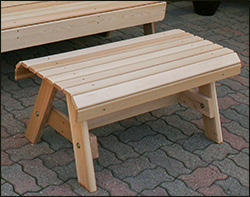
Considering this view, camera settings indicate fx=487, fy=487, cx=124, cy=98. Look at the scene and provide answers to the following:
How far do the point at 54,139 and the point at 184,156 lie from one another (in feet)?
2.68

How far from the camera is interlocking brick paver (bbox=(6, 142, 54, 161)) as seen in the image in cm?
288

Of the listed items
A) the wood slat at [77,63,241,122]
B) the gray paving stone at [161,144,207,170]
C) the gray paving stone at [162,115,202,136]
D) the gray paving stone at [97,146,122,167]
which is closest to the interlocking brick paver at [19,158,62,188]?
the gray paving stone at [97,146,122,167]

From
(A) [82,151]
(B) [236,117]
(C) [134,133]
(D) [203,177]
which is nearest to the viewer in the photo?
(A) [82,151]

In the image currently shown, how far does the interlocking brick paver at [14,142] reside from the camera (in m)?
2.97

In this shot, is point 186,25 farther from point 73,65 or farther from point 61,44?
point 73,65

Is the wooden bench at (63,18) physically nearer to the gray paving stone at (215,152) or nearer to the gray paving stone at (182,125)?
the gray paving stone at (182,125)

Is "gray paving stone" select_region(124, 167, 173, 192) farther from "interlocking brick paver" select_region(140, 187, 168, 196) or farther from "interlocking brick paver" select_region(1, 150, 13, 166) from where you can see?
"interlocking brick paver" select_region(1, 150, 13, 166)

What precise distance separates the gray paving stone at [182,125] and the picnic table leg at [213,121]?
0.39 feet

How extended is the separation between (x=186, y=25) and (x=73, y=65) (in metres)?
2.56

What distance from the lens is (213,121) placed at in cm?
300

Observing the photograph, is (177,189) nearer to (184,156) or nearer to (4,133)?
(184,156)

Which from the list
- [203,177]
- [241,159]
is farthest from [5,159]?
[241,159]

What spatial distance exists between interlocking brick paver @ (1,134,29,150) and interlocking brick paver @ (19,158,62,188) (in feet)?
0.61

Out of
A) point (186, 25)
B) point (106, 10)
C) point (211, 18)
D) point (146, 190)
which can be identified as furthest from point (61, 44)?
point (146, 190)
